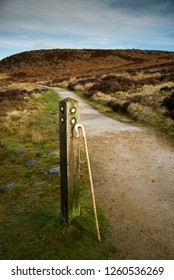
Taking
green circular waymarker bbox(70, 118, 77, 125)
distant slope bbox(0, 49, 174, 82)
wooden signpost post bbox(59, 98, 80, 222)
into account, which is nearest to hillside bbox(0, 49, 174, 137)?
distant slope bbox(0, 49, 174, 82)

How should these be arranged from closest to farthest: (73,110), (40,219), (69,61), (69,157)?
(73,110)
(69,157)
(40,219)
(69,61)

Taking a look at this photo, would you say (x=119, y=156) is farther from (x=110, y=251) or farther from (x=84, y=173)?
(x=110, y=251)

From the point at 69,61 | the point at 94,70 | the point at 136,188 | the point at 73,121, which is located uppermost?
the point at 69,61

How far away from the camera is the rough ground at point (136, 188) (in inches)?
164

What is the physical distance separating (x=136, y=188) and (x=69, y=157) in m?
2.62

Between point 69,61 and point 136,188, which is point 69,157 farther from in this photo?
point 69,61

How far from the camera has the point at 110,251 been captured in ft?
12.9

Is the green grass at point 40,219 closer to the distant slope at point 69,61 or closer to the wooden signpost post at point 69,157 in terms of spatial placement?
the wooden signpost post at point 69,157

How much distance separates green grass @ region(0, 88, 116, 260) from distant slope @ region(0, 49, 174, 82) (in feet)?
177

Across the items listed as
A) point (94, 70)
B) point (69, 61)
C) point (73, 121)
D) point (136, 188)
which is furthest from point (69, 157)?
point (69, 61)

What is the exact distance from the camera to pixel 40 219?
15.5 feet

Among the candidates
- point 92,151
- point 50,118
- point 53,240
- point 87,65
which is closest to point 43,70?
point 87,65

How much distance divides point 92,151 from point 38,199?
3.44 meters

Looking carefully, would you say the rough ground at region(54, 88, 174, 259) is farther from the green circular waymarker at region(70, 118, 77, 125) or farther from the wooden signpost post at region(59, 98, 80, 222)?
the green circular waymarker at region(70, 118, 77, 125)
